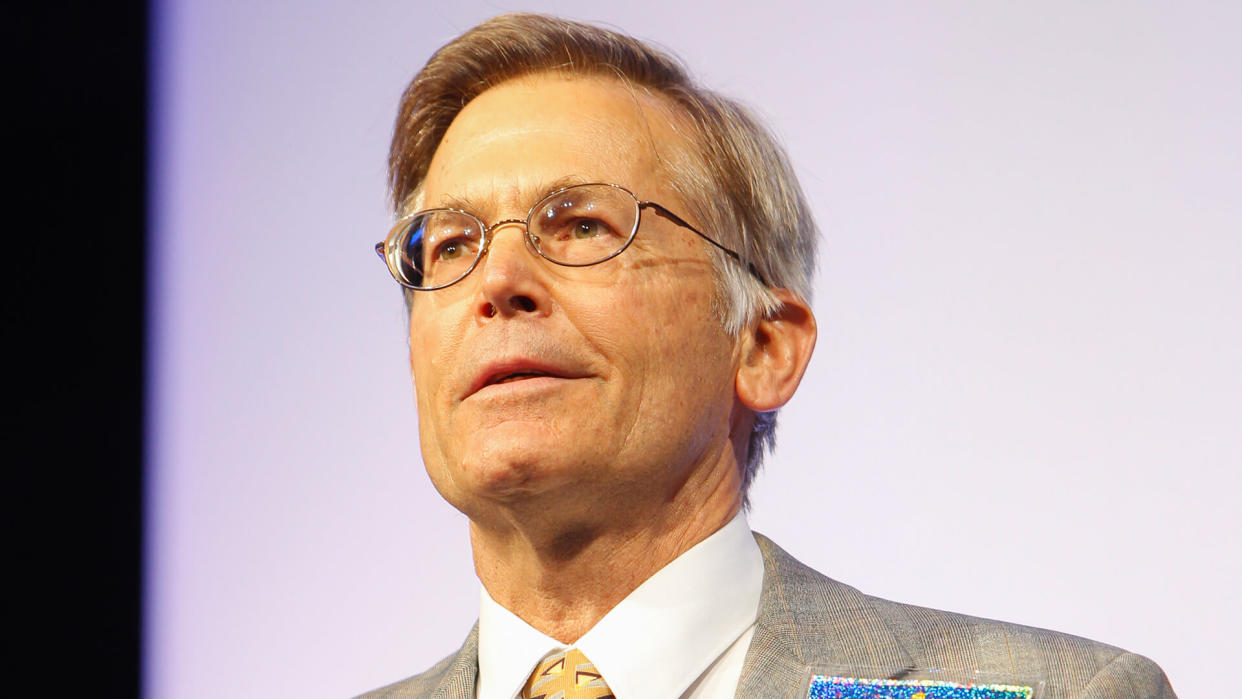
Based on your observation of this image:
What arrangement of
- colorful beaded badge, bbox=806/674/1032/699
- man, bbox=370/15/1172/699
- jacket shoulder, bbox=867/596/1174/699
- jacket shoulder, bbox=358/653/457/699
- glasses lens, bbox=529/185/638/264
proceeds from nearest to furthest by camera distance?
colorful beaded badge, bbox=806/674/1032/699
jacket shoulder, bbox=867/596/1174/699
man, bbox=370/15/1172/699
glasses lens, bbox=529/185/638/264
jacket shoulder, bbox=358/653/457/699

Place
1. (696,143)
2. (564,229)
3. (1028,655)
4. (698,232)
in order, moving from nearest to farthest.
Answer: (1028,655) < (564,229) < (698,232) < (696,143)

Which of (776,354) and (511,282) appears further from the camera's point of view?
(776,354)

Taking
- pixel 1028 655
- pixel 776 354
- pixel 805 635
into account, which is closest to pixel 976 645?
pixel 1028 655

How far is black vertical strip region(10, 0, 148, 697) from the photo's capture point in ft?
9.53

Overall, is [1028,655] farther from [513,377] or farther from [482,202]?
[482,202]

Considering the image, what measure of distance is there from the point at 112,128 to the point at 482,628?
5.46ft

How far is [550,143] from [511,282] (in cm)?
29

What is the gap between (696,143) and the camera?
2.17m

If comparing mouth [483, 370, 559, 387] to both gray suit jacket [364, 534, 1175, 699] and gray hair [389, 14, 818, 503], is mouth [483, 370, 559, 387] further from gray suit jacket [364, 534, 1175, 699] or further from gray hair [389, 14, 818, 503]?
gray suit jacket [364, 534, 1175, 699]

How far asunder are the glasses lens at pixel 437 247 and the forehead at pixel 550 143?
35mm

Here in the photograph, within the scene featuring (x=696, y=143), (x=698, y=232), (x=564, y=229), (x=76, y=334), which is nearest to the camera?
(x=564, y=229)

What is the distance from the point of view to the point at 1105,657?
5.77 ft

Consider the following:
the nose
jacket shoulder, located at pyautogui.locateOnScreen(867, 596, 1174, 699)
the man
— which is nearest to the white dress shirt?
the man

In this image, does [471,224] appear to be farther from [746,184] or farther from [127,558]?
[127,558]
